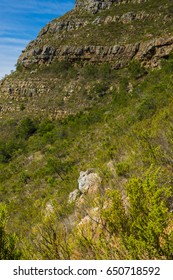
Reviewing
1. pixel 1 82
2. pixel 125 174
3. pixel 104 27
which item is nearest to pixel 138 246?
pixel 125 174

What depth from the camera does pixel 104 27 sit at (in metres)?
47.8

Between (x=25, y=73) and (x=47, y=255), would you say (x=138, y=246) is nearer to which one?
(x=47, y=255)

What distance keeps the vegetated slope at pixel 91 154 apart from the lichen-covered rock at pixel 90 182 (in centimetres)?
8

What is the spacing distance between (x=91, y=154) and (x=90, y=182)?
30.8 ft

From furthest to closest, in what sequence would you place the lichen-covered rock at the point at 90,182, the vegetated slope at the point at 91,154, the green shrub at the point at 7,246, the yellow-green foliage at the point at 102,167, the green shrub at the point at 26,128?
1. the green shrub at the point at 26,128
2. the lichen-covered rock at the point at 90,182
3. the green shrub at the point at 7,246
4. the vegetated slope at the point at 91,154
5. the yellow-green foliage at the point at 102,167

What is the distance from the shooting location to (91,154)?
23.3m

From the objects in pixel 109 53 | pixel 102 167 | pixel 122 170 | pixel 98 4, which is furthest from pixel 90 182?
pixel 98 4

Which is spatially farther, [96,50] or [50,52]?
[50,52]

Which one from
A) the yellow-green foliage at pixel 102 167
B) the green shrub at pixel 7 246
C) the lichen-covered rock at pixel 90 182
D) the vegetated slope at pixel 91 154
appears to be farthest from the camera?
the lichen-covered rock at pixel 90 182

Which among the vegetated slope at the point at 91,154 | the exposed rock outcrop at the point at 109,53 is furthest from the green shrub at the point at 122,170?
the exposed rock outcrop at the point at 109,53

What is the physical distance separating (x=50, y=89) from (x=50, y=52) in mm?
7453

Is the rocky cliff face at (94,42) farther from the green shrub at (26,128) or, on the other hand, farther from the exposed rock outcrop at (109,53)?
the green shrub at (26,128)

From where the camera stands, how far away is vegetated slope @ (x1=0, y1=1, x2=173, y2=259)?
219 inches

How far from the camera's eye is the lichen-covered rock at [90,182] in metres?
13.1
